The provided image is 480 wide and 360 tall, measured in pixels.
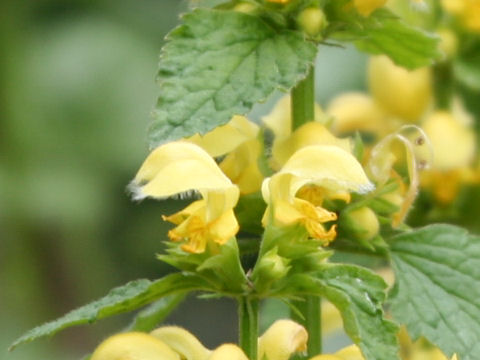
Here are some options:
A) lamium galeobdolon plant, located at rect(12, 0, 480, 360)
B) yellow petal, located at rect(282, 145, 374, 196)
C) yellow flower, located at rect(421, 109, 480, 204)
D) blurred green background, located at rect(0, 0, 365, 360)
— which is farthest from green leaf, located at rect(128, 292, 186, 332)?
blurred green background, located at rect(0, 0, 365, 360)

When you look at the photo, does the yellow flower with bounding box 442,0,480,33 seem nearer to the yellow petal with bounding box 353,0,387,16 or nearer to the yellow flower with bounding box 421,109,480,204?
the yellow flower with bounding box 421,109,480,204

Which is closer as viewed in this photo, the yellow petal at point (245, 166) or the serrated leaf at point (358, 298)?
the serrated leaf at point (358, 298)

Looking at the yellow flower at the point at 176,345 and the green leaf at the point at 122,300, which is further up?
the green leaf at the point at 122,300

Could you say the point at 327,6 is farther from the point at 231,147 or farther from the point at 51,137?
the point at 51,137

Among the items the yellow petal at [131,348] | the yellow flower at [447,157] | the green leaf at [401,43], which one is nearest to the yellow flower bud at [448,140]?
the yellow flower at [447,157]

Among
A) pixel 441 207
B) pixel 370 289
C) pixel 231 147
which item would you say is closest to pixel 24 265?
pixel 441 207

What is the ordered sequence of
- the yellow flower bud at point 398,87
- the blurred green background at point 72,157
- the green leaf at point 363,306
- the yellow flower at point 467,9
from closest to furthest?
the green leaf at point 363,306 → the yellow flower at point 467,9 → the yellow flower bud at point 398,87 → the blurred green background at point 72,157

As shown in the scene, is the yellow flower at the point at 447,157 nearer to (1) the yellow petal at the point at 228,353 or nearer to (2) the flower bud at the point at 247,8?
(2) the flower bud at the point at 247,8
